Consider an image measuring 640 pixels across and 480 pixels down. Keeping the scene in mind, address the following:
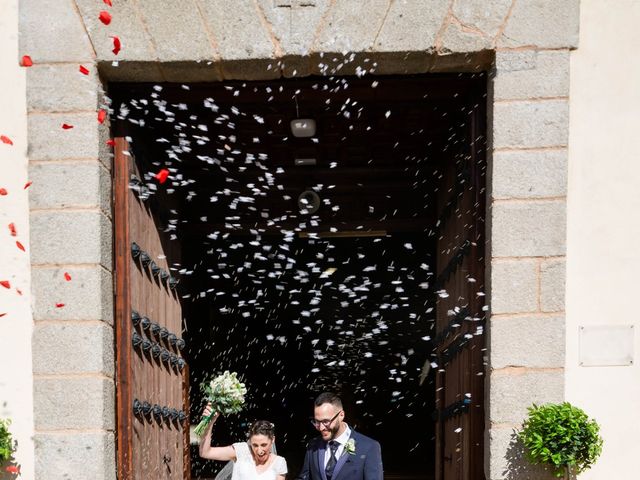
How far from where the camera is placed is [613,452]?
4090 millimetres

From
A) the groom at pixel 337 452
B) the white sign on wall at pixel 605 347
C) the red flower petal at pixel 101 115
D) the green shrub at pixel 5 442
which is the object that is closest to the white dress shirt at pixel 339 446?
the groom at pixel 337 452

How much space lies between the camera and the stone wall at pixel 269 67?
410cm

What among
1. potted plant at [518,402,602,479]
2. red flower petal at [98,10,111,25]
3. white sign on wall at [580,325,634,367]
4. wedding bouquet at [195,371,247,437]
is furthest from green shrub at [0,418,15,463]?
white sign on wall at [580,325,634,367]

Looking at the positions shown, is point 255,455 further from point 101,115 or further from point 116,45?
point 116,45

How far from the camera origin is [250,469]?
5004mm

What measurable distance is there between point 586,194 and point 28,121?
299 centimetres

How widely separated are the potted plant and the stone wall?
0.19 metres

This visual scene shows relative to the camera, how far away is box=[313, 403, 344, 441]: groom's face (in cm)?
432

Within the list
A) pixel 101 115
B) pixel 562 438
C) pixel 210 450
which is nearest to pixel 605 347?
pixel 562 438

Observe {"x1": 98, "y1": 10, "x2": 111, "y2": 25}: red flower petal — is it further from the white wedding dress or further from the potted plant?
the potted plant

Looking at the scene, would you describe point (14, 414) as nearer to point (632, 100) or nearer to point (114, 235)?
point (114, 235)

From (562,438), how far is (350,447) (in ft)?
3.75

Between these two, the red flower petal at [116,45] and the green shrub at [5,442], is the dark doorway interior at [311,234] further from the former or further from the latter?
the green shrub at [5,442]

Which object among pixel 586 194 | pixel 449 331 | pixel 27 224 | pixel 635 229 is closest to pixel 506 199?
pixel 586 194
